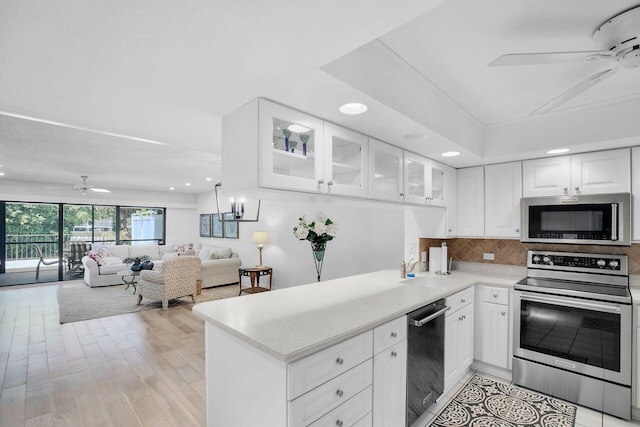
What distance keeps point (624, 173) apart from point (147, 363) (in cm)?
488

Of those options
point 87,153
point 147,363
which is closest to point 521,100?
point 147,363

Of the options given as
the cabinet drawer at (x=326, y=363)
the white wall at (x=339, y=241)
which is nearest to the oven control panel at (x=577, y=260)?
the white wall at (x=339, y=241)

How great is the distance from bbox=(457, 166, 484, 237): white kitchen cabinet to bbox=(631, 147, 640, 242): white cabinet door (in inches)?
46.5

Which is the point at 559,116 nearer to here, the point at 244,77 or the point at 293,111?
the point at 293,111

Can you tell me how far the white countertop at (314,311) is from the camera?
4.65 feet

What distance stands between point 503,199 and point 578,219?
657mm

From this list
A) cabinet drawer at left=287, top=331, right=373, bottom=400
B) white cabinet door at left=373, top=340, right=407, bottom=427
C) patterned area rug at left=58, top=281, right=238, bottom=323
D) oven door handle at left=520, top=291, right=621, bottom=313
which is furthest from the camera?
patterned area rug at left=58, top=281, right=238, bottom=323

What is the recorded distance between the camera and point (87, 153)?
4.39 metres

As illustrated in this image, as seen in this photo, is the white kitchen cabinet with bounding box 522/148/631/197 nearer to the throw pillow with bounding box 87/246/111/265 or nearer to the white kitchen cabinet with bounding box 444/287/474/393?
the white kitchen cabinet with bounding box 444/287/474/393

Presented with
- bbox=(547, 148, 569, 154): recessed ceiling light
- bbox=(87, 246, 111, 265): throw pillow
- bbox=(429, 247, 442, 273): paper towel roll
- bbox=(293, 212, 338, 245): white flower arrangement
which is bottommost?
bbox=(87, 246, 111, 265): throw pillow

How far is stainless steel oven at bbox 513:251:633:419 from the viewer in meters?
2.32

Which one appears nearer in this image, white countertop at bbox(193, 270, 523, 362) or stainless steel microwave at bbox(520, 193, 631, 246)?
white countertop at bbox(193, 270, 523, 362)

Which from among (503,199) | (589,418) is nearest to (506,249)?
(503,199)

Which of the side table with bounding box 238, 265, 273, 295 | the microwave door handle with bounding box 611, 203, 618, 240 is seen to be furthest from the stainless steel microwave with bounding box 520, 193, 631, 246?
the side table with bounding box 238, 265, 273, 295
